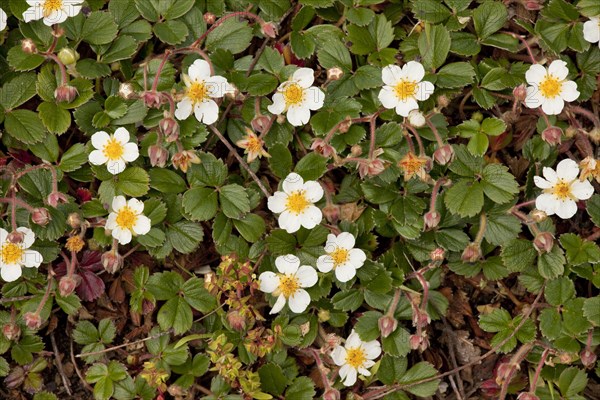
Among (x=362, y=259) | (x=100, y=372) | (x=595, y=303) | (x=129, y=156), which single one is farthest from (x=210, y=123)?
(x=595, y=303)

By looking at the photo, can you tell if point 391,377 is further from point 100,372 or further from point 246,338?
point 100,372

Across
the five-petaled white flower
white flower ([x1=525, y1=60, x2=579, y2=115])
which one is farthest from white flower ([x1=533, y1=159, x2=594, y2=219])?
the five-petaled white flower

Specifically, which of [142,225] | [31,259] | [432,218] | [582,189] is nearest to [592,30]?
[582,189]

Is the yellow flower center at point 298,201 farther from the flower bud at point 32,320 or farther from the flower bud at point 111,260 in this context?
the flower bud at point 32,320

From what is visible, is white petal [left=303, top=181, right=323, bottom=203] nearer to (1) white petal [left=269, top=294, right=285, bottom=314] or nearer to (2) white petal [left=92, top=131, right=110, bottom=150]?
(1) white petal [left=269, top=294, right=285, bottom=314]

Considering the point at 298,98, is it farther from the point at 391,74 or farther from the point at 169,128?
the point at 169,128
